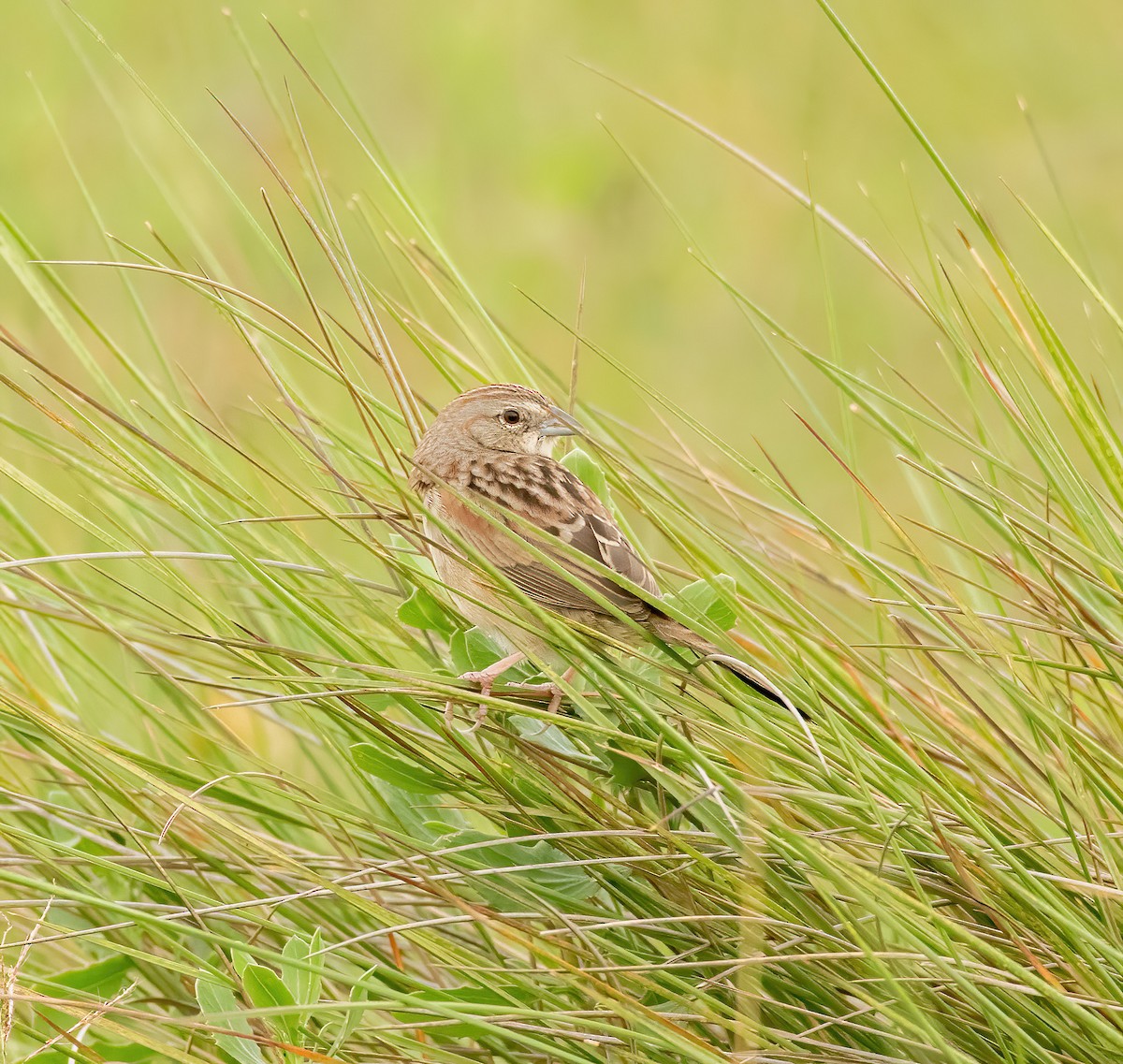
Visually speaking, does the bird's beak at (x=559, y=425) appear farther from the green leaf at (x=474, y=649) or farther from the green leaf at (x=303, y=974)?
the green leaf at (x=303, y=974)

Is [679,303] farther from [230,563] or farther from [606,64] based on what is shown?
[230,563]

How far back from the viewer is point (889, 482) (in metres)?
7.36

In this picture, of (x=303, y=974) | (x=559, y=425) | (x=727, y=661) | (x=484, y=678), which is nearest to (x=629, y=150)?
(x=559, y=425)

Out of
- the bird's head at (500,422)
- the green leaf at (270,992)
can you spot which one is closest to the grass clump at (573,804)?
the green leaf at (270,992)

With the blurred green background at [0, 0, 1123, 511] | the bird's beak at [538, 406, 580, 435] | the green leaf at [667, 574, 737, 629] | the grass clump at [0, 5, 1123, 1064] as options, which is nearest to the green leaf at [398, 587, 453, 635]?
the grass clump at [0, 5, 1123, 1064]

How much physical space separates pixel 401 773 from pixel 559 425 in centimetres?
154

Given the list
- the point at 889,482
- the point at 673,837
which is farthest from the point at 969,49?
the point at 673,837

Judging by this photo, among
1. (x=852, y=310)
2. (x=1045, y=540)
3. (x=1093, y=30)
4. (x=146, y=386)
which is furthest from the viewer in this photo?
(x=1093, y=30)

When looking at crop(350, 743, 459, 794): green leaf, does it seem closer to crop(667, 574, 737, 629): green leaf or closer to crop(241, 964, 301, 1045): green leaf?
crop(241, 964, 301, 1045): green leaf

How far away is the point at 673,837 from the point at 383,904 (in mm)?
655

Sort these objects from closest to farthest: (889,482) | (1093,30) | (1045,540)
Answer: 1. (1045,540)
2. (889,482)
3. (1093,30)

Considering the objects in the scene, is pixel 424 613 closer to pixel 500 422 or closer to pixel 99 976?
pixel 99 976

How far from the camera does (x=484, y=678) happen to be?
10.0 ft

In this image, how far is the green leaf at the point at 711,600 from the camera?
2.87m
